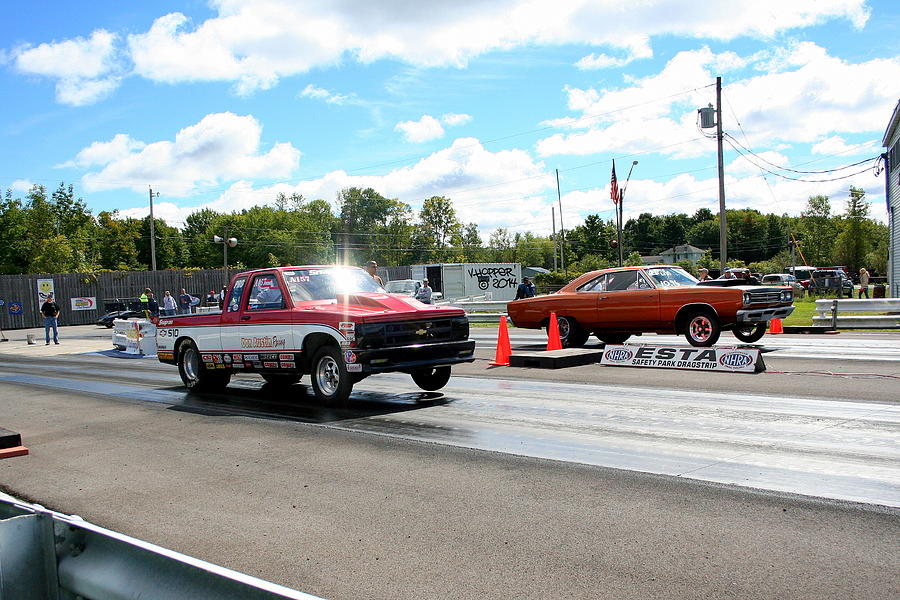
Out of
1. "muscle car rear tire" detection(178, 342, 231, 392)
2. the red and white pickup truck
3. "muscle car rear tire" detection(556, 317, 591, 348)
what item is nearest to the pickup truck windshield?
the red and white pickup truck

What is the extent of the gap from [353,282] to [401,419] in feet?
9.15

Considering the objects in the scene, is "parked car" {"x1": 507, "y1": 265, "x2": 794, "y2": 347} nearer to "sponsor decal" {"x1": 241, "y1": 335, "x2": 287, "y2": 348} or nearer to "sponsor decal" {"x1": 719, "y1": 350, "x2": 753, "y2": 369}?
"sponsor decal" {"x1": 719, "y1": 350, "x2": 753, "y2": 369}

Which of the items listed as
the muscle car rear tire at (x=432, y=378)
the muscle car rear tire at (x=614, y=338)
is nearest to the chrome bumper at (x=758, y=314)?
the muscle car rear tire at (x=614, y=338)

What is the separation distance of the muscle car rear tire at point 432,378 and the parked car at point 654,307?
5.93m

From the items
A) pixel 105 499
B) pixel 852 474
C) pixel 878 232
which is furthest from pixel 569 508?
pixel 878 232

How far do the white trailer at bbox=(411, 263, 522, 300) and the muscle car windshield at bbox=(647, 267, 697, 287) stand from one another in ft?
102

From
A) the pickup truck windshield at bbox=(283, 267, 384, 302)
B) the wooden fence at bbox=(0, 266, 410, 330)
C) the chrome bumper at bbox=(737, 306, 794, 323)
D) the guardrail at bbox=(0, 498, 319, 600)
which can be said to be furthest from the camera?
the wooden fence at bbox=(0, 266, 410, 330)

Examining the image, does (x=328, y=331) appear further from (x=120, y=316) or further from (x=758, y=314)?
(x=120, y=316)

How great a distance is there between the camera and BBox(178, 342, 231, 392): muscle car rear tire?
38.6 ft

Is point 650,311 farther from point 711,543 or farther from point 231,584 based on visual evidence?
point 231,584

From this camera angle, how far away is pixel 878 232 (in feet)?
333

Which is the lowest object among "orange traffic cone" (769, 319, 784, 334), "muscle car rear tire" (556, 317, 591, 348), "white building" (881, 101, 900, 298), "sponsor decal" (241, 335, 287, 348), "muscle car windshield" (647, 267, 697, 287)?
"orange traffic cone" (769, 319, 784, 334)

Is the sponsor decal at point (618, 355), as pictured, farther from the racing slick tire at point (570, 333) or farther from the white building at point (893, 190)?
the white building at point (893, 190)

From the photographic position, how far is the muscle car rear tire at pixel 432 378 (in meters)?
10.5
